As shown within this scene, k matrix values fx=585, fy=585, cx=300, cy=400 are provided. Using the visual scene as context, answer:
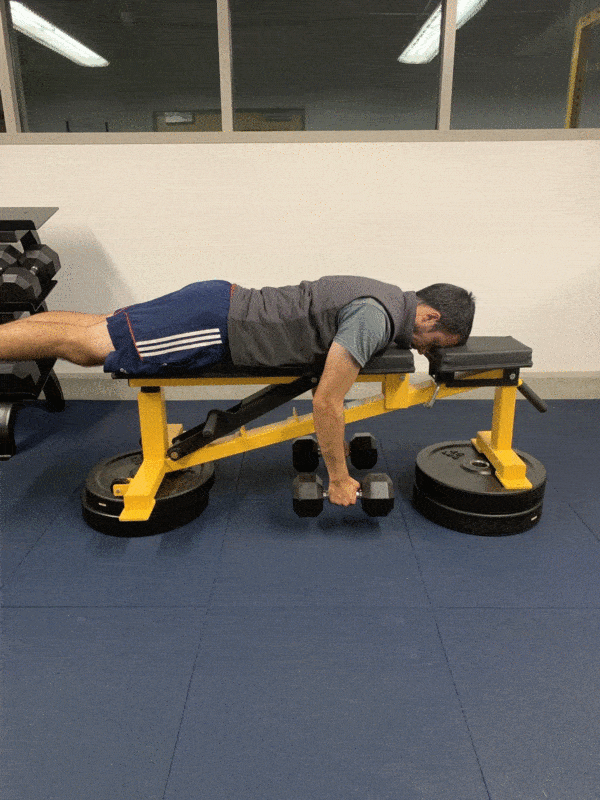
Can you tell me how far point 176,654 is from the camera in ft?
4.56

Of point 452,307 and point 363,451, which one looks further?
point 363,451

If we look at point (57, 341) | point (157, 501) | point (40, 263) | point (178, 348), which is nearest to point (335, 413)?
point (178, 348)

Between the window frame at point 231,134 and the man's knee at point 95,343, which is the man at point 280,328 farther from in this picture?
the window frame at point 231,134

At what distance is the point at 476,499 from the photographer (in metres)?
1.84

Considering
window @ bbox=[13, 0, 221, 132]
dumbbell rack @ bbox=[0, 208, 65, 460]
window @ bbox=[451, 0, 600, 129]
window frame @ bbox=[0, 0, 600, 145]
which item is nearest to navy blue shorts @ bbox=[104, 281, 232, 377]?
dumbbell rack @ bbox=[0, 208, 65, 460]

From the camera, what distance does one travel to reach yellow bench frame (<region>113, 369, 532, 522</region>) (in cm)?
185

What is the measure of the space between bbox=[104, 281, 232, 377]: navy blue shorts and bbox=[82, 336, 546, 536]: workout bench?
0.05 m

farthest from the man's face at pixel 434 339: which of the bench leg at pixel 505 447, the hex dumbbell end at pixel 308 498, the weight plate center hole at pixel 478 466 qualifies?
the hex dumbbell end at pixel 308 498

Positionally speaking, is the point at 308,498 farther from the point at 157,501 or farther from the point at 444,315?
the point at 444,315

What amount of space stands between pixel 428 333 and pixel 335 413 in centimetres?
41

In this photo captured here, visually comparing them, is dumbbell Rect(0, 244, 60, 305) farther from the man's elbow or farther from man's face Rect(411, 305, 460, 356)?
man's face Rect(411, 305, 460, 356)

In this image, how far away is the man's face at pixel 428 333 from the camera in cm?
182

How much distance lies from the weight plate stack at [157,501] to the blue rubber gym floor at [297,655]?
4 centimetres

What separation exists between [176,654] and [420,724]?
0.58 metres
